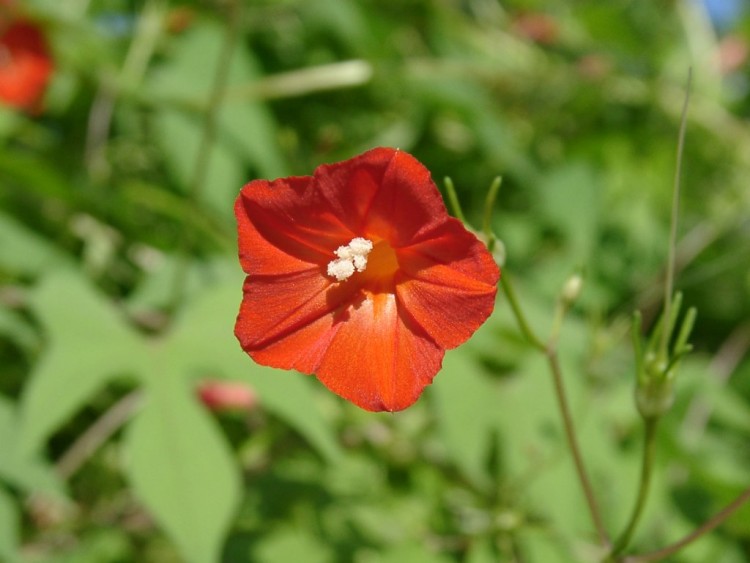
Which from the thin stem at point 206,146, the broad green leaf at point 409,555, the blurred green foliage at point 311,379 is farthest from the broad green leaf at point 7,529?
the broad green leaf at point 409,555

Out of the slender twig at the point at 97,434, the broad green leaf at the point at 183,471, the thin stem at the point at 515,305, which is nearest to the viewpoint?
the thin stem at the point at 515,305

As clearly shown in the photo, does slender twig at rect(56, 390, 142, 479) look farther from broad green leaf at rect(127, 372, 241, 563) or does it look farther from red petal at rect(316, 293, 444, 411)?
red petal at rect(316, 293, 444, 411)

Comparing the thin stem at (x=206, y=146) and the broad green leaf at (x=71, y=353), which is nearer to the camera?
the broad green leaf at (x=71, y=353)

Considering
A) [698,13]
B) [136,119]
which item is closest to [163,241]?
[136,119]

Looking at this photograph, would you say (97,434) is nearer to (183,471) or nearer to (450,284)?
(183,471)

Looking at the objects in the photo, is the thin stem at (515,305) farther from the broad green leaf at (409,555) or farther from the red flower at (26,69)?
the red flower at (26,69)

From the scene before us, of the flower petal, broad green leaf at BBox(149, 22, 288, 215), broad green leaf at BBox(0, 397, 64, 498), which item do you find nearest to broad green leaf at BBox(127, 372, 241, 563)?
broad green leaf at BBox(0, 397, 64, 498)
